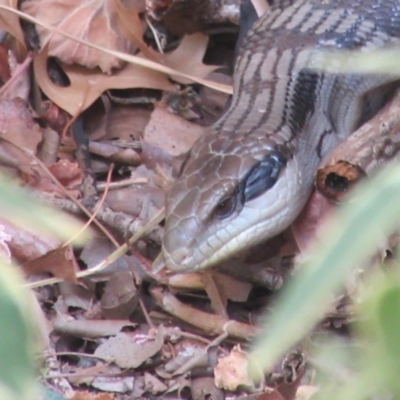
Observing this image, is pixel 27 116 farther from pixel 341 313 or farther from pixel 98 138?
pixel 341 313

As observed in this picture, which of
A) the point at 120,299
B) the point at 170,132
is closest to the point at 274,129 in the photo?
the point at 170,132

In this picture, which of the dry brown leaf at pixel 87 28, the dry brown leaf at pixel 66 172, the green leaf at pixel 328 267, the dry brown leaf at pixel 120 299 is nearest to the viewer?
the green leaf at pixel 328 267

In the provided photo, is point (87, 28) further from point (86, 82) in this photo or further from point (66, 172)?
point (66, 172)

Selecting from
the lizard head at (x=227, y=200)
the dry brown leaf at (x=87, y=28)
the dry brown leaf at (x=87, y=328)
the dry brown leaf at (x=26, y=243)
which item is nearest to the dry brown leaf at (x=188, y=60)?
the dry brown leaf at (x=87, y=28)

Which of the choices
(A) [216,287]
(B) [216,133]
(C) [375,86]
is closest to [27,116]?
(B) [216,133]

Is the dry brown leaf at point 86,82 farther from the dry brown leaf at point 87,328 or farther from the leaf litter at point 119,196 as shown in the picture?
the dry brown leaf at point 87,328
